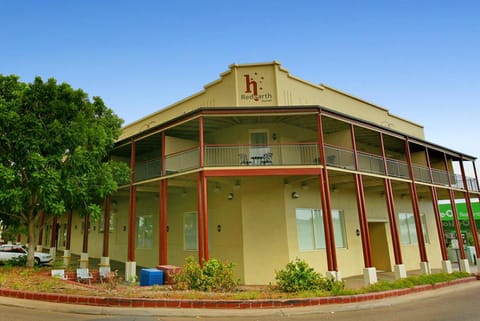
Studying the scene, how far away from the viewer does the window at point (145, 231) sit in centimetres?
1823

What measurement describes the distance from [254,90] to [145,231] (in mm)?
10285

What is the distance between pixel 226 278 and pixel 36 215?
966 centimetres

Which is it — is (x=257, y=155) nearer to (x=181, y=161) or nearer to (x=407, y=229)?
(x=181, y=161)

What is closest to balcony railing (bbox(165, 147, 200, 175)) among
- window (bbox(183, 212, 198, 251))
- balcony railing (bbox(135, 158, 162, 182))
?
balcony railing (bbox(135, 158, 162, 182))

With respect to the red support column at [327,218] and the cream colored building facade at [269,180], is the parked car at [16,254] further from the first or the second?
the red support column at [327,218]

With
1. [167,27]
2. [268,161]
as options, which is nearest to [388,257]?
[268,161]

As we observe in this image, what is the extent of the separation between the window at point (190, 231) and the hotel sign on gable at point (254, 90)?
6196mm

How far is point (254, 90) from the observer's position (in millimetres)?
14539

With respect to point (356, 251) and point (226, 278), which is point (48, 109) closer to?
point (226, 278)

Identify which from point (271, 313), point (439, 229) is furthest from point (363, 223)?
→ point (439, 229)

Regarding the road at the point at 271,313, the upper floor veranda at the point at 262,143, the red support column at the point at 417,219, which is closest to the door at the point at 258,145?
the upper floor veranda at the point at 262,143

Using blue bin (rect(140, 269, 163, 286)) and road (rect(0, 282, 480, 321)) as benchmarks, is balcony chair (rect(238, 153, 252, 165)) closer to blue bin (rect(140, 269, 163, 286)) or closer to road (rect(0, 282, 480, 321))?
blue bin (rect(140, 269, 163, 286))

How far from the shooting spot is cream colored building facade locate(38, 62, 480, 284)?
1302 centimetres

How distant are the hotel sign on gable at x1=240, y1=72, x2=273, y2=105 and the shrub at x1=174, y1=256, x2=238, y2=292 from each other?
23.6 ft
